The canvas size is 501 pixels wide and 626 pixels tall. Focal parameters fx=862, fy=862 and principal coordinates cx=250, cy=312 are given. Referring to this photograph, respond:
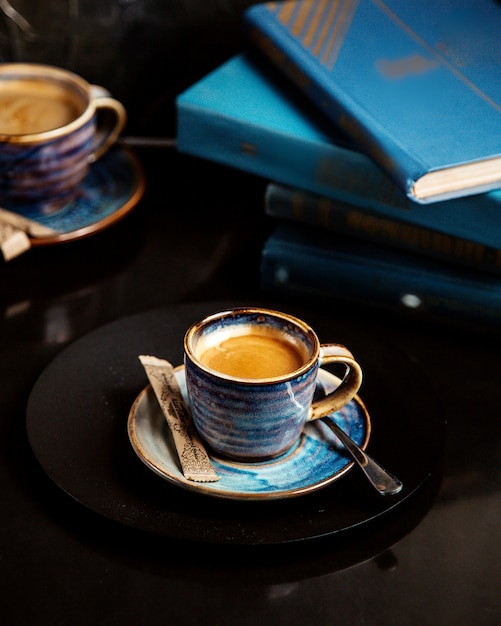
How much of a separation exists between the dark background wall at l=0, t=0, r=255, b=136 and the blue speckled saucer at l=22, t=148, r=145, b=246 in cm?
11

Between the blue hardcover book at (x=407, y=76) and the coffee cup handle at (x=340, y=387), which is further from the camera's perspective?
the blue hardcover book at (x=407, y=76)

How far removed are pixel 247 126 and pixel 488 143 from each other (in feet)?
0.76

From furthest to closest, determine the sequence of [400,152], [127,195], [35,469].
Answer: [127,195] < [400,152] < [35,469]

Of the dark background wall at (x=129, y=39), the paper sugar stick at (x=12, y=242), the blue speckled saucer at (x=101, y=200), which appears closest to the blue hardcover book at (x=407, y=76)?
the dark background wall at (x=129, y=39)

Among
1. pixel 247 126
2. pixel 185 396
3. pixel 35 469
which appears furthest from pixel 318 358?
pixel 247 126

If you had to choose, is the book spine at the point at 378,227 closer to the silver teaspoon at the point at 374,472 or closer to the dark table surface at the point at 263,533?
the dark table surface at the point at 263,533

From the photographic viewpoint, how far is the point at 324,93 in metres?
0.83

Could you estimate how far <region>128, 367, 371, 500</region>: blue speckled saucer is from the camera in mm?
569

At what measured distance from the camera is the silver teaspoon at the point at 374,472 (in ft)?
1.91

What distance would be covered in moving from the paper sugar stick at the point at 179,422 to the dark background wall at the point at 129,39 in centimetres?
52

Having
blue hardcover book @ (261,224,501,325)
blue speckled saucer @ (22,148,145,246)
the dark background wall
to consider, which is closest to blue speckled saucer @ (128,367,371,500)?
blue hardcover book @ (261,224,501,325)

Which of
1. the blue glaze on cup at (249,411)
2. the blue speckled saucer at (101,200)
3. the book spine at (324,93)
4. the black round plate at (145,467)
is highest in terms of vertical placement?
the book spine at (324,93)

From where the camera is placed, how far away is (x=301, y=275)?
86 cm

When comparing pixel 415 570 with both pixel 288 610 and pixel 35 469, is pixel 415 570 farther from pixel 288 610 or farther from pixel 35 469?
pixel 35 469
